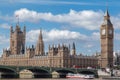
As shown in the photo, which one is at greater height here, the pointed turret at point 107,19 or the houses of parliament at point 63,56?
the pointed turret at point 107,19

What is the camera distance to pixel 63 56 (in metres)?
145

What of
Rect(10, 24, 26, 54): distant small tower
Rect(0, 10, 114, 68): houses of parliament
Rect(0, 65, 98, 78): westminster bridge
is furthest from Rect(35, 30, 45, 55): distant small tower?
Rect(0, 65, 98, 78): westminster bridge

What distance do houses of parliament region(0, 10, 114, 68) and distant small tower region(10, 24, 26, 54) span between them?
1.51 meters

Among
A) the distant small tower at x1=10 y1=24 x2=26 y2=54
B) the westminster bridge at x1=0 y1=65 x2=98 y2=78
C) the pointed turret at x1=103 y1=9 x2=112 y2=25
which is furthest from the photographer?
the distant small tower at x1=10 y1=24 x2=26 y2=54

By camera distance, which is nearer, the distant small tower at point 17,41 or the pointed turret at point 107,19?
the pointed turret at point 107,19

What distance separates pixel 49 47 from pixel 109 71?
40002mm

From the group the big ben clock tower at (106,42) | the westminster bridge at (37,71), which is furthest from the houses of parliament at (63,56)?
the westminster bridge at (37,71)

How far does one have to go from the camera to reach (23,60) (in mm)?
169125

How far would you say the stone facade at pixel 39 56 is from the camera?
481ft

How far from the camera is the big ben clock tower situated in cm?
14212

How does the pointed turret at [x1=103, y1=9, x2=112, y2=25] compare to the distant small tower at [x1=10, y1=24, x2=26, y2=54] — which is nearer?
the pointed turret at [x1=103, y1=9, x2=112, y2=25]

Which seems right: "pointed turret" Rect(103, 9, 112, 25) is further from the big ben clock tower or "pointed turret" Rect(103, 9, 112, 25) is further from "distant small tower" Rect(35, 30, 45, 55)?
"distant small tower" Rect(35, 30, 45, 55)

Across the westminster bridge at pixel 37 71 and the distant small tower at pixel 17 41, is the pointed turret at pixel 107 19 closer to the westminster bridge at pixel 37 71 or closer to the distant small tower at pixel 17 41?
the westminster bridge at pixel 37 71

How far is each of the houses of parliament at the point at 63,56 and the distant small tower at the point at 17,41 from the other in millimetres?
1507
